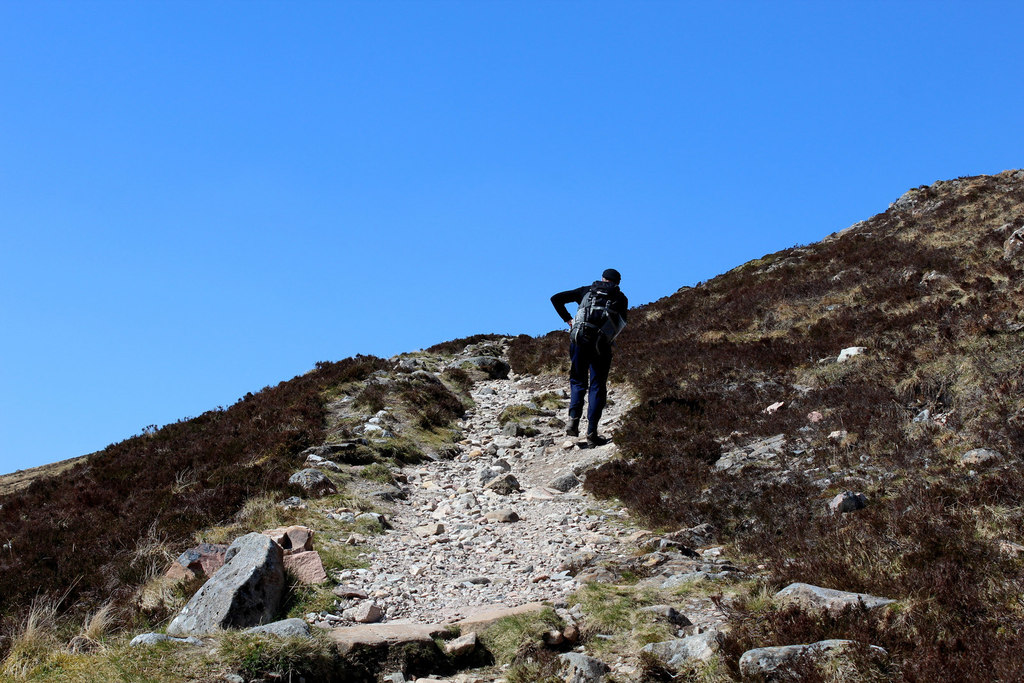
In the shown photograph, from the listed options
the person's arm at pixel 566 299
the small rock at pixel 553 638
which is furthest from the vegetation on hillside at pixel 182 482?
the small rock at pixel 553 638

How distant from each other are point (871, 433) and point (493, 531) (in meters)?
5.10

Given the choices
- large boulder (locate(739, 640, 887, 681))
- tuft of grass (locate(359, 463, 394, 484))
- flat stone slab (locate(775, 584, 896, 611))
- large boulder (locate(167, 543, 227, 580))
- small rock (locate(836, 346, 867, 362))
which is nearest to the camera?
large boulder (locate(739, 640, 887, 681))

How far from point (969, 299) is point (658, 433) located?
7.13 m

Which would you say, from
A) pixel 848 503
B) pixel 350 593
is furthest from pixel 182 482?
pixel 848 503

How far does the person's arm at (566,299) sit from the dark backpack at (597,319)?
36cm

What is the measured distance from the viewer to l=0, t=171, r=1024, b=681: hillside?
5.46 meters

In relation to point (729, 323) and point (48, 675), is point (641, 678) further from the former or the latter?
point (729, 323)

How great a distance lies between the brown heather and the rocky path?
79 cm

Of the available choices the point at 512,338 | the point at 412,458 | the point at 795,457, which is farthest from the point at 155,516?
the point at 512,338

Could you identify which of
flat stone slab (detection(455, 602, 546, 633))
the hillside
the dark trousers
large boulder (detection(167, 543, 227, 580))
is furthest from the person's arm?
flat stone slab (detection(455, 602, 546, 633))

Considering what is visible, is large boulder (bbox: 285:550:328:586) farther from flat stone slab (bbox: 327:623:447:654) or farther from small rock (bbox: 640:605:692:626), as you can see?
small rock (bbox: 640:605:692:626)

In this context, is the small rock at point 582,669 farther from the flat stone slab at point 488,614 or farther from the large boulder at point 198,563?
the large boulder at point 198,563

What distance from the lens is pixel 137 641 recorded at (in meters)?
5.62

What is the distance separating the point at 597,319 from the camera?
1294 cm
